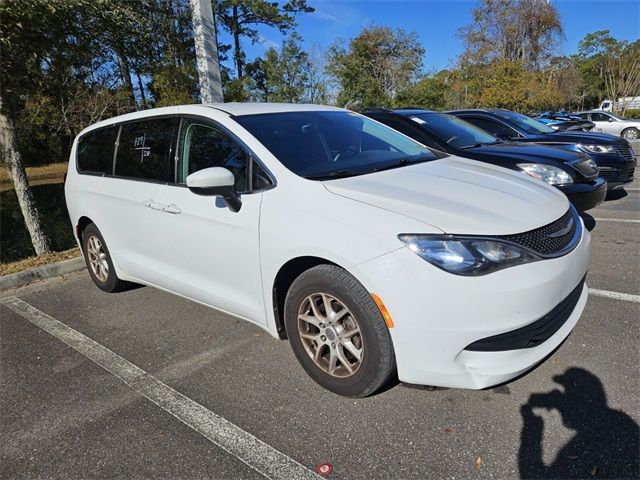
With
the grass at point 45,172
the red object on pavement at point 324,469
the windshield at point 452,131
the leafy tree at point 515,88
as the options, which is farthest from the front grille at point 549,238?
the leafy tree at point 515,88

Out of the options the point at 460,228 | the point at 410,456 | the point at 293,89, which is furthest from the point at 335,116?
the point at 293,89

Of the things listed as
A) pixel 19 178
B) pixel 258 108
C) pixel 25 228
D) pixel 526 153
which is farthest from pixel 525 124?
pixel 25 228

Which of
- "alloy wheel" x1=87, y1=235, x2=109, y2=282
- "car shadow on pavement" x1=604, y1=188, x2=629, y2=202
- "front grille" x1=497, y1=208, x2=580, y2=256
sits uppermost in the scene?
"front grille" x1=497, y1=208, x2=580, y2=256

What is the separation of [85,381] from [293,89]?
24.3 metres

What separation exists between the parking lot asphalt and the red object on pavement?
0.02 m

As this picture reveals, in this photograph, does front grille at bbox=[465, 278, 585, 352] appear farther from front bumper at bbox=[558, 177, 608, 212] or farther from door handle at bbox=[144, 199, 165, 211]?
front bumper at bbox=[558, 177, 608, 212]

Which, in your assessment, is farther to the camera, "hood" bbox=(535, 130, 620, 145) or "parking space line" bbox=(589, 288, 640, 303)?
"hood" bbox=(535, 130, 620, 145)

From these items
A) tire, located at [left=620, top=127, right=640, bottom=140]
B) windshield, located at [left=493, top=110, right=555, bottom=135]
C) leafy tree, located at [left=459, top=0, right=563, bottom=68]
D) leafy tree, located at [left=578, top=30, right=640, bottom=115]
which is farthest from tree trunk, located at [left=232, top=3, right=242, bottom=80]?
leafy tree, located at [left=578, top=30, right=640, bottom=115]

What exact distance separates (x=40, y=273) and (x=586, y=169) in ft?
20.6

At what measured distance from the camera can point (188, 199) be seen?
313 cm

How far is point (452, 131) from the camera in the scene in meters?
5.95

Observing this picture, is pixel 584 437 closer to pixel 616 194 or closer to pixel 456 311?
pixel 456 311

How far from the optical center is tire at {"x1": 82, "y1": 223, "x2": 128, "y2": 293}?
169 inches

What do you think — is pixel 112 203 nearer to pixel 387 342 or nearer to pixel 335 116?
pixel 335 116
